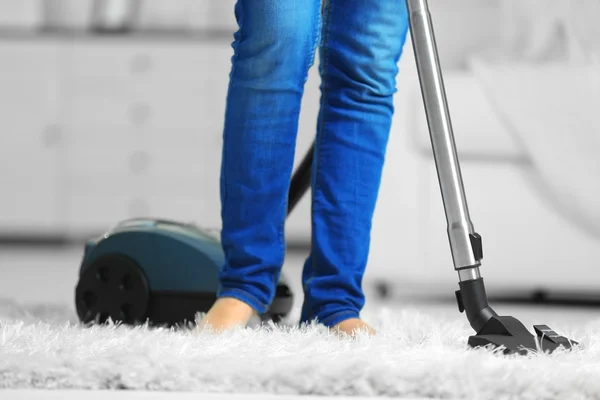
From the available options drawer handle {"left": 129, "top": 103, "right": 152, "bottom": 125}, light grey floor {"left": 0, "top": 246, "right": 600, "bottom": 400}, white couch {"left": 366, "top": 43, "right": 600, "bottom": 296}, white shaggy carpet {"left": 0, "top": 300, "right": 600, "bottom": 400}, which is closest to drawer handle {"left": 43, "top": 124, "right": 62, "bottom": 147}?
drawer handle {"left": 129, "top": 103, "right": 152, "bottom": 125}

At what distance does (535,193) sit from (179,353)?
3.45ft

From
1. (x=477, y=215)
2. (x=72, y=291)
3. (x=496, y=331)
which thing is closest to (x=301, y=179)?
(x=496, y=331)

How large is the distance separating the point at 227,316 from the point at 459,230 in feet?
0.91

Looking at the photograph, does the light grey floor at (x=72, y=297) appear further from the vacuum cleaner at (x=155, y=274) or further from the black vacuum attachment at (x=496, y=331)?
the vacuum cleaner at (x=155, y=274)

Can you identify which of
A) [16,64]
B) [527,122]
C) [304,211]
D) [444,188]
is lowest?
[304,211]

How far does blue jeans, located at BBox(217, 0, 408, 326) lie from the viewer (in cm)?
93

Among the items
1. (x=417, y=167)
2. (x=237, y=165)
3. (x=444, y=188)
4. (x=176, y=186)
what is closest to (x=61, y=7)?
(x=176, y=186)

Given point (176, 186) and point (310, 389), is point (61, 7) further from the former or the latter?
point (310, 389)

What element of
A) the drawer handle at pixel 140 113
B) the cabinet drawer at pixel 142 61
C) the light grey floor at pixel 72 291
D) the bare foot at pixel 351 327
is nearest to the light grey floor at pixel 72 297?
the light grey floor at pixel 72 291

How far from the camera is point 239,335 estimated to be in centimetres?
84

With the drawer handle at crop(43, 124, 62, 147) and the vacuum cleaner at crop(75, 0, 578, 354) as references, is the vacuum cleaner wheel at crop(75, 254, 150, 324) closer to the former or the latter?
the vacuum cleaner at crop(75, 0, 578, 354)

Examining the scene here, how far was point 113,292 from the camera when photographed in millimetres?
1103

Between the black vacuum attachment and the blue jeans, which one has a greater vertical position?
the blue jeans

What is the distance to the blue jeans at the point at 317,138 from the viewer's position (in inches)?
36.8
